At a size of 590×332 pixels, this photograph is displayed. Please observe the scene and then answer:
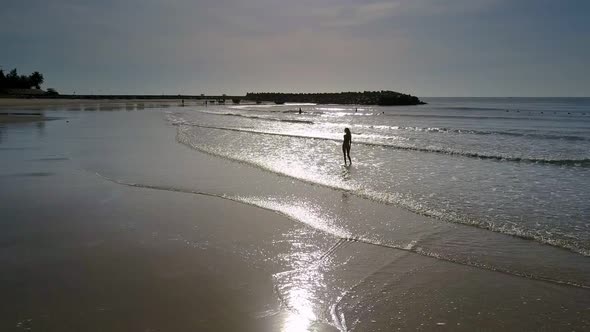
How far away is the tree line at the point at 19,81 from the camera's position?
373 feet

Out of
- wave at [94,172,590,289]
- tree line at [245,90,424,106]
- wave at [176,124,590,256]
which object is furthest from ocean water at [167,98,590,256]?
tree line at [245,90,424,106]

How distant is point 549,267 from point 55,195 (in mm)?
10857

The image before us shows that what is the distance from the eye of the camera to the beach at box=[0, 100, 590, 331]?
16.4 feet

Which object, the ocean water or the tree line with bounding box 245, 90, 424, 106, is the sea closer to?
the ocean water

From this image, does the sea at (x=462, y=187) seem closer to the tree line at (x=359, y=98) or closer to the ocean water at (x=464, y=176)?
the ocean water at (x=464, y=176)

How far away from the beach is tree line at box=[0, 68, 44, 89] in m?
123

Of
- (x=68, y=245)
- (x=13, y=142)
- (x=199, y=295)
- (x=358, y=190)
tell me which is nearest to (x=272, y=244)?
(x=199, y=295)

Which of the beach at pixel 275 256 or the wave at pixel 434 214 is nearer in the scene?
the beach at pixel 275 256

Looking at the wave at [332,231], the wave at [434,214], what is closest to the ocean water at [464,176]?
the wave at [434,214]

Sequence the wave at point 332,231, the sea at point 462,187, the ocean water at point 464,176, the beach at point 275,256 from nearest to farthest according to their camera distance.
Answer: the beach at point 275,256 < the wave at point 332,231 < the sea at point 462,187 < the ocean water at point 464,176

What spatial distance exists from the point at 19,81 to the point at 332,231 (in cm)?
14047

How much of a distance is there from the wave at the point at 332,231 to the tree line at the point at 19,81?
12404 centimetres

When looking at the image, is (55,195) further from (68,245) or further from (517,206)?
Answer: (517,206)

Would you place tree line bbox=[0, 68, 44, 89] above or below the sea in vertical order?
above
